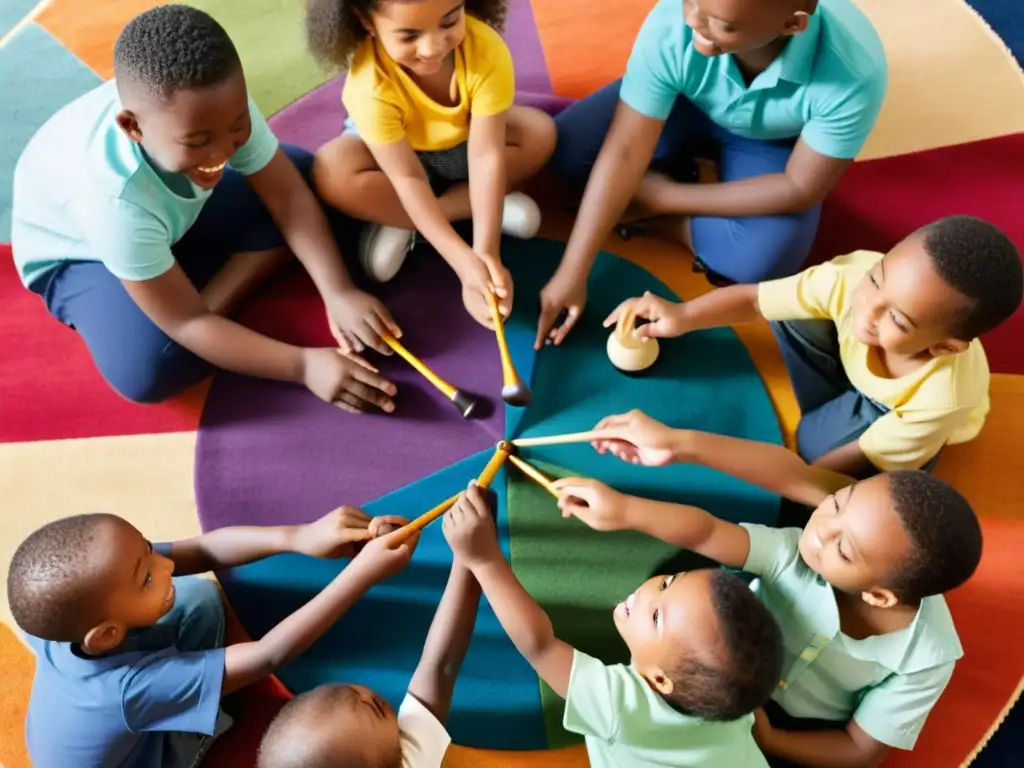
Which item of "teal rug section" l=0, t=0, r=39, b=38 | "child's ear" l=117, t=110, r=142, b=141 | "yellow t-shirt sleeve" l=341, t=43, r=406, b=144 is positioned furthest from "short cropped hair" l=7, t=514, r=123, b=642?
"teal rug section" l=0, t=0, r=39, b=38

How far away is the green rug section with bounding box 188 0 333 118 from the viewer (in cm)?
178

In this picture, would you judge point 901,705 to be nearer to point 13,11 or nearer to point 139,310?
point 139,310

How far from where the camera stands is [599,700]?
105cm

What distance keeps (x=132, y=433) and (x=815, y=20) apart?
51.8 inches

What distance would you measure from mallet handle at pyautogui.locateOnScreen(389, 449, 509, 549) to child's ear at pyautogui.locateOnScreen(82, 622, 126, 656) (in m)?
0.37

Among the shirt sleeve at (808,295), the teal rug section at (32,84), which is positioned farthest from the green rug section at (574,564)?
the teal rug section at (32,84)

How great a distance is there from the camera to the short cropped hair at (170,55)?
107 centimetres

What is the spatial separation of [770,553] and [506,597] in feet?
1.25

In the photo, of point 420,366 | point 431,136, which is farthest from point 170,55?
point 420,366

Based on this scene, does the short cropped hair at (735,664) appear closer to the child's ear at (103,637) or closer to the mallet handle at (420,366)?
the mallet handle at (420,366)

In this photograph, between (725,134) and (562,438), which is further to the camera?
(725,134)

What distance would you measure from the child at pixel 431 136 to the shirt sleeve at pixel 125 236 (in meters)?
0.36

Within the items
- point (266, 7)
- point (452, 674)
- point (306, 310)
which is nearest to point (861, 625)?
point (452, 674)

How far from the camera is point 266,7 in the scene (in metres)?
1.88
